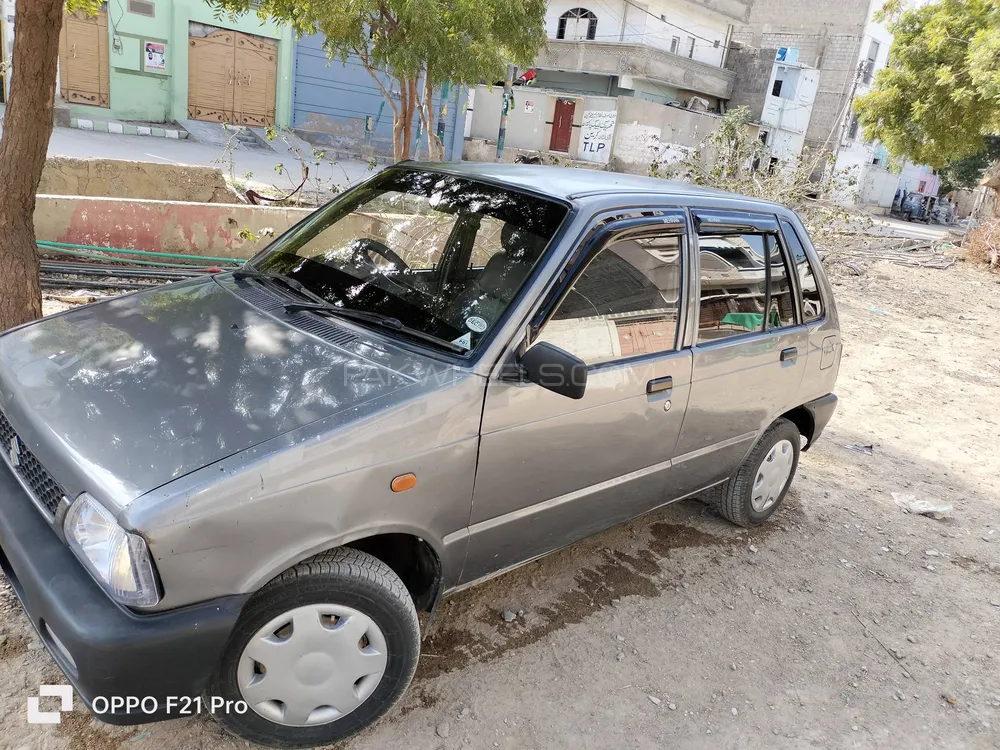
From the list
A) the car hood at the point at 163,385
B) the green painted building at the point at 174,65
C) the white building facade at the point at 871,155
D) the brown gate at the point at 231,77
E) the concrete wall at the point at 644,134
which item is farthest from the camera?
the white building facade at the point at 871,155

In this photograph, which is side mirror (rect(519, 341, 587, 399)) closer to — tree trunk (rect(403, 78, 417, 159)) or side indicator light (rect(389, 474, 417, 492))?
side indicator light (rect(389, 474, 417, 492))

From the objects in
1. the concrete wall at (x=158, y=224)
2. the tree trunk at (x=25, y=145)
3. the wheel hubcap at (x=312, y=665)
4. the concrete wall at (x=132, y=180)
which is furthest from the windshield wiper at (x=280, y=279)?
the concrete wall at (x=132, y=180)

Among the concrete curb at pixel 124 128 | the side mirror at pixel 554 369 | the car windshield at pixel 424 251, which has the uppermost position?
the car windshield at pixel 424 251

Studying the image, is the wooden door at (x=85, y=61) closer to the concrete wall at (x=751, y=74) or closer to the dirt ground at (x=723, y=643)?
the dirt ground at (x=723, y=643)

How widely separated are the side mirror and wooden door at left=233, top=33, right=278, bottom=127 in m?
23.3

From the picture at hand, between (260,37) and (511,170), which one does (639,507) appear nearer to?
(511,170)

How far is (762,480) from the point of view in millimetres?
4184

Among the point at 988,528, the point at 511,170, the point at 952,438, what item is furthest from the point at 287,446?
the point at 952,438

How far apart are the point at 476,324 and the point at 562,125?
32644 mm

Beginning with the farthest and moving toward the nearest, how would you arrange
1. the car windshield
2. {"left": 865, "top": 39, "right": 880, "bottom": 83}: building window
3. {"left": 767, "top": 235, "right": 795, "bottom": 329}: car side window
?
{"left": 865, "top": 39, "right": 880, "bottom": 83}: building window < {"left": 767, "top": 235, "right": 795, "bottom": 329}: car side window < the car windshield

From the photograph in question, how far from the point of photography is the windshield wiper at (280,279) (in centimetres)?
295

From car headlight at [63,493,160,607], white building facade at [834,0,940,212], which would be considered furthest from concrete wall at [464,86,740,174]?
car headlight at [63,493,160,607]

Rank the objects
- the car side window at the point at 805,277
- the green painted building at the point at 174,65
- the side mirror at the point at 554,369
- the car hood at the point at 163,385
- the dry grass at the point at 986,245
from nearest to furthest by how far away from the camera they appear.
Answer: the car hood at the point at 163,385 < the side mirror at the point at 554,369 < the car side window at the point at 805,277 < the dry grass at the point at 986,245 < the green painted building at the point at 174,65

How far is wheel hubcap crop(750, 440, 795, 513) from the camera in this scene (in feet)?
13.6
